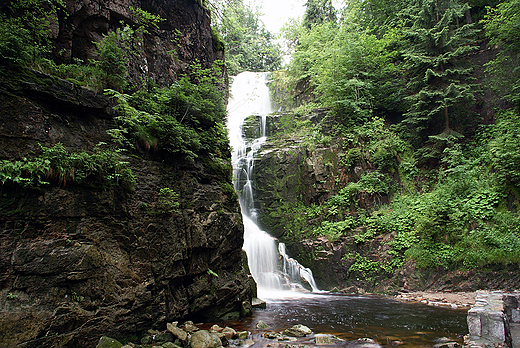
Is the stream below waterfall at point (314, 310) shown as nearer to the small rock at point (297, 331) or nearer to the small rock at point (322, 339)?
the small rock at point (322, 339)

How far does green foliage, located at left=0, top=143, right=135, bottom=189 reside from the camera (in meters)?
4.09

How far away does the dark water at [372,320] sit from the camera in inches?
238

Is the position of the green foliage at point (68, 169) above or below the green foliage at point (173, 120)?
below

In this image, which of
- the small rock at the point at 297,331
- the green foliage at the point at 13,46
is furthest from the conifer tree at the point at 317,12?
the small rock at the point at 297,331

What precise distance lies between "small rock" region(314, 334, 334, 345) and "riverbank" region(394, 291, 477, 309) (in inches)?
199

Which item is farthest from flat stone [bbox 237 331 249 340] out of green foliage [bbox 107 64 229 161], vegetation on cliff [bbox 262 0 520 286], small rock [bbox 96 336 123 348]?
vegetation on cliff [bbox 262 0 520 286]

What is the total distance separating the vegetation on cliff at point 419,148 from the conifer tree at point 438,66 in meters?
0.06

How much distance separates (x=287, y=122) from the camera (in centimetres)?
1884

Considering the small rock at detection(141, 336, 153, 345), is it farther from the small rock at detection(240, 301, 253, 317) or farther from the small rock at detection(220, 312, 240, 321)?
the small rock at detection(240, 301, 253, 317)

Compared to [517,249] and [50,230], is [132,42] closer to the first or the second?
[50,230]

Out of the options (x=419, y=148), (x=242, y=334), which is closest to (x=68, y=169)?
(x=242, y=334)

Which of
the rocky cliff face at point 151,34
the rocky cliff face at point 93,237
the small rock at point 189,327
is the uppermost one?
the rocky cliff face at point 151,34

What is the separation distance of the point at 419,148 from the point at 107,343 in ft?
50.5

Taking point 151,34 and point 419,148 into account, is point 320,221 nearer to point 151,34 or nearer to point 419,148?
point 419,148
